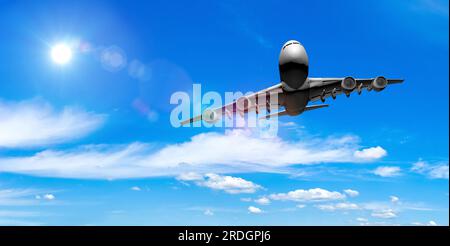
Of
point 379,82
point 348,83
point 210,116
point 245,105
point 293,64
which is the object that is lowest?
point 210,116

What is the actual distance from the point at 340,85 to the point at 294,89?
25.6 ft

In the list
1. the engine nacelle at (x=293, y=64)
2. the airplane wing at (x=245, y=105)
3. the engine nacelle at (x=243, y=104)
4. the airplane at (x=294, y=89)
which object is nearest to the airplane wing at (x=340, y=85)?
the airplane at (x=294, y=89)

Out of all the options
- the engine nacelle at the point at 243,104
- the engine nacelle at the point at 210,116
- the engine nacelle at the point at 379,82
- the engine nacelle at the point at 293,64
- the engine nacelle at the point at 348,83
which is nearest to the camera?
the engine nacelle at the point at 379,82

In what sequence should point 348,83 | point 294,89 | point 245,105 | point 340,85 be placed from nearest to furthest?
1. point 348,83
2. point 294,89
3. point 340,85
4. point 245,105

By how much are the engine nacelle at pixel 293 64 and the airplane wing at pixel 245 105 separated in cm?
284

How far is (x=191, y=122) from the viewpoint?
6272 centimetres

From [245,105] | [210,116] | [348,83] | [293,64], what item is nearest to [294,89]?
[293,64]

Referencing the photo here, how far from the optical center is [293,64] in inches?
2003

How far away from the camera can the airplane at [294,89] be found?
51188 millimetres

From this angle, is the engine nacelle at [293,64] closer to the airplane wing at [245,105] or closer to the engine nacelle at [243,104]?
the airplane wing at [245,105]

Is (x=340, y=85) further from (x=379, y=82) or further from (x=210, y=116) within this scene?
(x=210, y=116)
